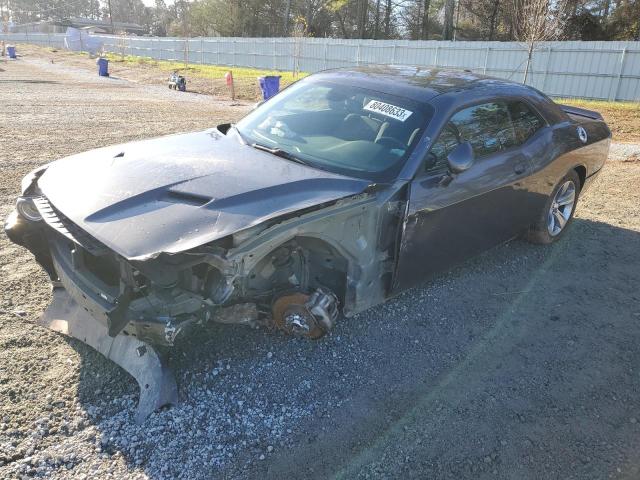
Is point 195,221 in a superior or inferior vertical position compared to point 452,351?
superior

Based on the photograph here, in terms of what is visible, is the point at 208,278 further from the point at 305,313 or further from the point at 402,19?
the point at 402,19

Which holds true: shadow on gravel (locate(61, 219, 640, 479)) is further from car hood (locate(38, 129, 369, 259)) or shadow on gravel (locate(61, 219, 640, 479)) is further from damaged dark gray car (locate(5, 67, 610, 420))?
car hood (locate(38, 129, 369, 259))

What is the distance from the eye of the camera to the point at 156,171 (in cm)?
312

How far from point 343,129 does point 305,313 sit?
150cm

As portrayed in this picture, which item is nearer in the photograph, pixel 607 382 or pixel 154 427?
pixel 154 427

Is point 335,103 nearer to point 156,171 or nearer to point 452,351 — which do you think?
point 156,171

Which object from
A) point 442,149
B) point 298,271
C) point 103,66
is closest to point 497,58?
point 103,66

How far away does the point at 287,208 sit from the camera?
2.73m

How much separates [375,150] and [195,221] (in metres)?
1.50

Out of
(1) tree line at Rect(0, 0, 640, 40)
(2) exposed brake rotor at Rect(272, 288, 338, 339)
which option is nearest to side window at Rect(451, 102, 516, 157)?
(2) exposed brake rotor at Rect(272, 288, 338, 339)

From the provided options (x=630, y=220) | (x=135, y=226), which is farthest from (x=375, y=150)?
(x=630, y=220)

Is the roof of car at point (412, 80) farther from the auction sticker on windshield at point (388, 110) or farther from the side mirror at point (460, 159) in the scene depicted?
the side mirror at point (460, 159)

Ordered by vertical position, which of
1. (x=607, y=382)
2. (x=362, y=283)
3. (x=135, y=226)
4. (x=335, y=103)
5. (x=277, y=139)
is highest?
(x=335, y=103)

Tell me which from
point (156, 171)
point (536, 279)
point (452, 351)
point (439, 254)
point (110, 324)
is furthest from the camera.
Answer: point (536, 279)
